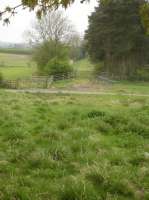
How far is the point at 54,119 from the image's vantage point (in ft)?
34.7

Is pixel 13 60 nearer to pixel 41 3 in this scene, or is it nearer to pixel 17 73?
pixel 17 73

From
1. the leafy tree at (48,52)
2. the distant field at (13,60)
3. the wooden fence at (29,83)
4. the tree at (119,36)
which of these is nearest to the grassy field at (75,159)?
the wooden fence at (29,83)

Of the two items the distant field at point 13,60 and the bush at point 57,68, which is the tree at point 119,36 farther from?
the distant field at point 13,60

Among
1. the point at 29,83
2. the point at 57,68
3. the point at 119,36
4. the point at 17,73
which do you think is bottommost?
the point at 17,73

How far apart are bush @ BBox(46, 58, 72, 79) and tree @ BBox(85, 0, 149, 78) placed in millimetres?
5286

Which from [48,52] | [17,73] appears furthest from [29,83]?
[17,73]

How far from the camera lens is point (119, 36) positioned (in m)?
45.1

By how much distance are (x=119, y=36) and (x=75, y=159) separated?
132 feet

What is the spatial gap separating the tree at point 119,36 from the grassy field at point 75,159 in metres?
34.6

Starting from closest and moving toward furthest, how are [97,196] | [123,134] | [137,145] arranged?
1. [97,196]
2. [137,145]
3. [123,134]

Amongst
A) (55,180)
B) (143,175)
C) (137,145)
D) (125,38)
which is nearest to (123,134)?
(137,145)

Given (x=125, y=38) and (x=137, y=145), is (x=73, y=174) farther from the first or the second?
(x=125, y=38)

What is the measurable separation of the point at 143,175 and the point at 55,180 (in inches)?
56.7

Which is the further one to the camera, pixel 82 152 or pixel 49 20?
pixel 49 20
